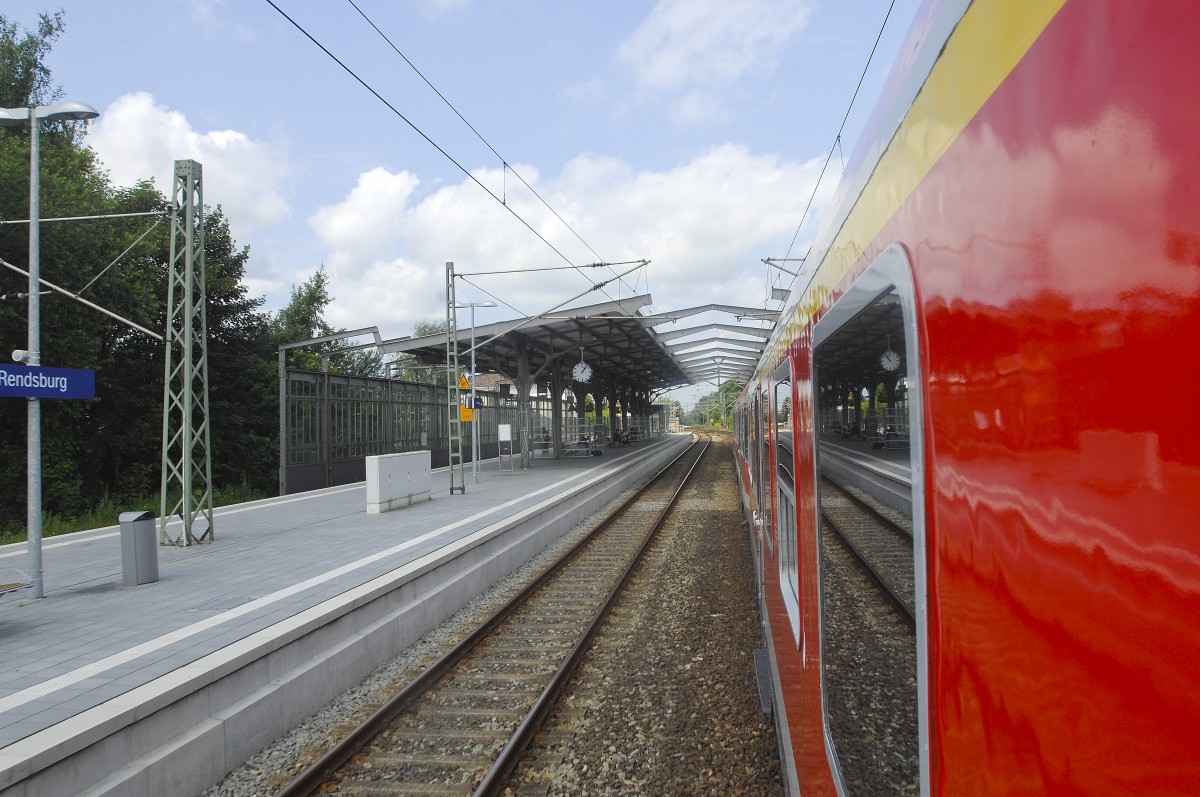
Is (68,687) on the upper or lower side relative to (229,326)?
lower

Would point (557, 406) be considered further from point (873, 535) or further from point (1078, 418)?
point (1078, 418)

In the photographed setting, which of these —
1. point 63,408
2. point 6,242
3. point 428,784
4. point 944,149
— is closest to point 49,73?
point 6,242

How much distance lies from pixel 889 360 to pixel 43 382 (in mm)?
7772

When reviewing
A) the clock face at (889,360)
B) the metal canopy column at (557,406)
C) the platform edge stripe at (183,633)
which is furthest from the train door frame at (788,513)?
the metal canopy column at (557,406)

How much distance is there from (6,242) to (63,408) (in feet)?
15.3

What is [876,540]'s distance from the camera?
77.7 inches

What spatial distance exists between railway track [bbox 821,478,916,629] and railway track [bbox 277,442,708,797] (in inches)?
111

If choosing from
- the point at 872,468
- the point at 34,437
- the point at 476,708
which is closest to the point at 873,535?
the point at 872,468

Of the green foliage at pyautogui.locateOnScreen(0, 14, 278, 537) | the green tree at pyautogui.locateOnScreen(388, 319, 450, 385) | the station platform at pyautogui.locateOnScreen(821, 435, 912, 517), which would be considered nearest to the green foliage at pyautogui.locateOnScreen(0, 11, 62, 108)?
the green foliage at pyautogui.locateOnScreen(0, 14, 278, 537)

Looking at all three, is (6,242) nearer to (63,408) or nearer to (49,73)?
(63,408)

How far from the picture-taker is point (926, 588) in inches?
54.4

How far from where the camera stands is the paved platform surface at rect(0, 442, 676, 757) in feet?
15.6

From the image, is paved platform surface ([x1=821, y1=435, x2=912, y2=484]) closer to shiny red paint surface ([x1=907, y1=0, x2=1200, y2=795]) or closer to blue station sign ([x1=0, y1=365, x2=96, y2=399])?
shiny red paint surface ([x1=907, y1=0, x2=1200, y2=795])

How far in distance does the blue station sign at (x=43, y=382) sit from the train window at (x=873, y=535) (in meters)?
7.06
